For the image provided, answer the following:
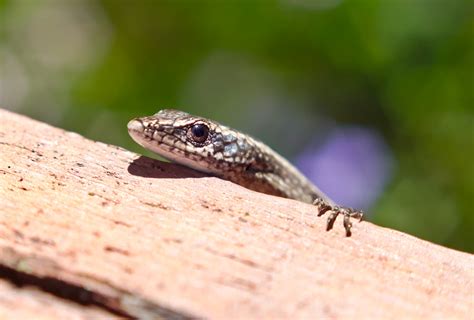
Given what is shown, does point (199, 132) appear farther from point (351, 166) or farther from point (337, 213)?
point (351, 166)

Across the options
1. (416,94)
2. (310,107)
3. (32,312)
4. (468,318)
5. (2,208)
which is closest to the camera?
(32,312)

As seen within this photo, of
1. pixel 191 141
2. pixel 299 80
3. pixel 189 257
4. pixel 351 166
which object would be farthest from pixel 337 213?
pixel 299 80

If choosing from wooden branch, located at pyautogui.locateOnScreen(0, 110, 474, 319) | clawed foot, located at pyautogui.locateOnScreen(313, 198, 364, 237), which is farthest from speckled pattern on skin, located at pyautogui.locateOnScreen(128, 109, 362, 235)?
wooden branch, located at pyautogui.locateOnScreen(0, 110, 474, 319)

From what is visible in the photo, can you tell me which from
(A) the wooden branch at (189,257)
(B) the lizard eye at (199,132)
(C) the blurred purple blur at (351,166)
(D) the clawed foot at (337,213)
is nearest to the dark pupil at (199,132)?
(B) the lizard eye at (199,132)

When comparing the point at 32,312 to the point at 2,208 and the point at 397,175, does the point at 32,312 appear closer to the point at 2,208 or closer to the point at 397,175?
the point at 2,208

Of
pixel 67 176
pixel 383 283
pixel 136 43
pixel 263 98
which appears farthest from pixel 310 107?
pixel 383 283

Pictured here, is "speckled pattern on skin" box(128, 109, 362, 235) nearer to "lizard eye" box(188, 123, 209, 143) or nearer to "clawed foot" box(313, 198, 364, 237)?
"lizard eye" box(188, 123, 209, 143)

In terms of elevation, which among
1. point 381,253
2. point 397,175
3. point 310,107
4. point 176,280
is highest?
point 310,107
